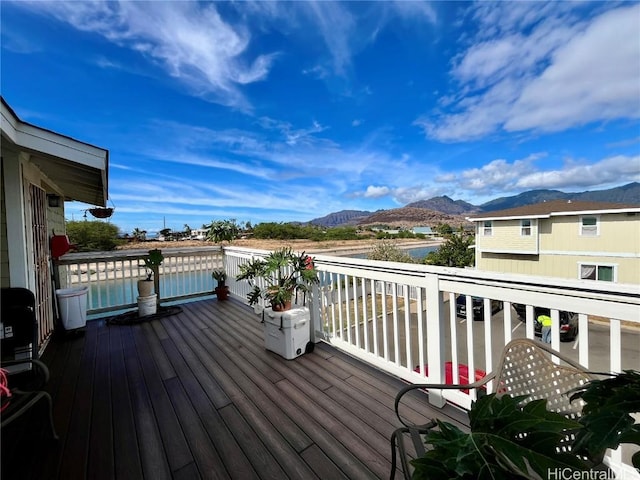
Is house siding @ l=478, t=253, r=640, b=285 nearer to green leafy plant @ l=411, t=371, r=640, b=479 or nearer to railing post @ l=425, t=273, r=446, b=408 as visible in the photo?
railing post @ l=425, t=273, r=446, b=408

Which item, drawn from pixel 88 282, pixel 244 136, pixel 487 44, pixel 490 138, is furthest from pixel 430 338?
pixel 490 138

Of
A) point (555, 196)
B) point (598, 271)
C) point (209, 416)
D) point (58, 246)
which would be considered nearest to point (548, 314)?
point (209, 416)

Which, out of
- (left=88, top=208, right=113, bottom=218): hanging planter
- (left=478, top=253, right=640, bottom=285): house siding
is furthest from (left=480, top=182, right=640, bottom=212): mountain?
(left=88, top=208, right=113, bottom=218): hanging planter

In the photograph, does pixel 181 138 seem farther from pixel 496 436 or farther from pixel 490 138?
pixel 490 138

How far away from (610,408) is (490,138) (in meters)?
40.6

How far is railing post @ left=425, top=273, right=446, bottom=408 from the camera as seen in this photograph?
1965 mm

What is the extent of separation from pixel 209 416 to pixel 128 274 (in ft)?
12.7

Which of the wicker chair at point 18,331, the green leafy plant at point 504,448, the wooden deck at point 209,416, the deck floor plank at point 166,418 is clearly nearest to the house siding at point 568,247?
the wooden deck at point 209,416

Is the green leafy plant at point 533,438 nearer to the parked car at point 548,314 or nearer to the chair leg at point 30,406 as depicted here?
the parked car at point 548,314

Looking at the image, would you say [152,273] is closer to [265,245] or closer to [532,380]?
[265,245]

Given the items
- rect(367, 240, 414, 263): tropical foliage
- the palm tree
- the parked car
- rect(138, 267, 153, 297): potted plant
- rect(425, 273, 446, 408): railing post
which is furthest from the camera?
rect(367, 240, 414, 263): tropical foliage

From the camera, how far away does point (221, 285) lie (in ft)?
17.5

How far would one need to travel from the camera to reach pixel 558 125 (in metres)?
29.9

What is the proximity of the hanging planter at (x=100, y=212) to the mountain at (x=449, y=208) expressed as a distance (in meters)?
28.7
